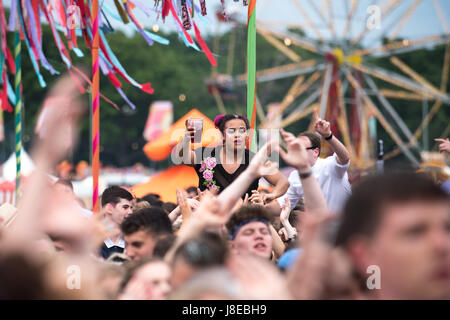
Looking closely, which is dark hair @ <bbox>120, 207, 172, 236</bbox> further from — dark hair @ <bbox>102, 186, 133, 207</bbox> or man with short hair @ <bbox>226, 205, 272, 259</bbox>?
dark hair @ <bbox>102, 186, 133, 207</bbox>

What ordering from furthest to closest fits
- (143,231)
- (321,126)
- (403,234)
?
(321,126)
(143,231)
(403,234)

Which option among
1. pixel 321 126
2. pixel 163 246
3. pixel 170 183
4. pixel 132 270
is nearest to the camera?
pixel 132 270

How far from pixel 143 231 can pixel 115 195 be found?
6.06 feet

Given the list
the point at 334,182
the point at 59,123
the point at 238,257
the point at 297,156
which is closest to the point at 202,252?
the point at 238,257

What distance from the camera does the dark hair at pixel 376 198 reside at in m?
1.70

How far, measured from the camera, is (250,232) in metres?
3.03

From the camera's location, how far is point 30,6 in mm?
6453

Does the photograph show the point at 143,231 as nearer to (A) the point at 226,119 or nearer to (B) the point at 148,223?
(B) the point at 148,223

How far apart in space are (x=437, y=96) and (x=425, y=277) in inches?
962

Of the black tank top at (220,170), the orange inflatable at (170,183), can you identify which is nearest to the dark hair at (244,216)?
the black tank top at (220,170)

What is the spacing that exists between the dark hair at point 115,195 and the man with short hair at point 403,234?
3.43 m

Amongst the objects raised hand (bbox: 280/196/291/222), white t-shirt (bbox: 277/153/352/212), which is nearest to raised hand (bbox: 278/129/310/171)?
white t-shirt (bbox: 277/153/352/212)
